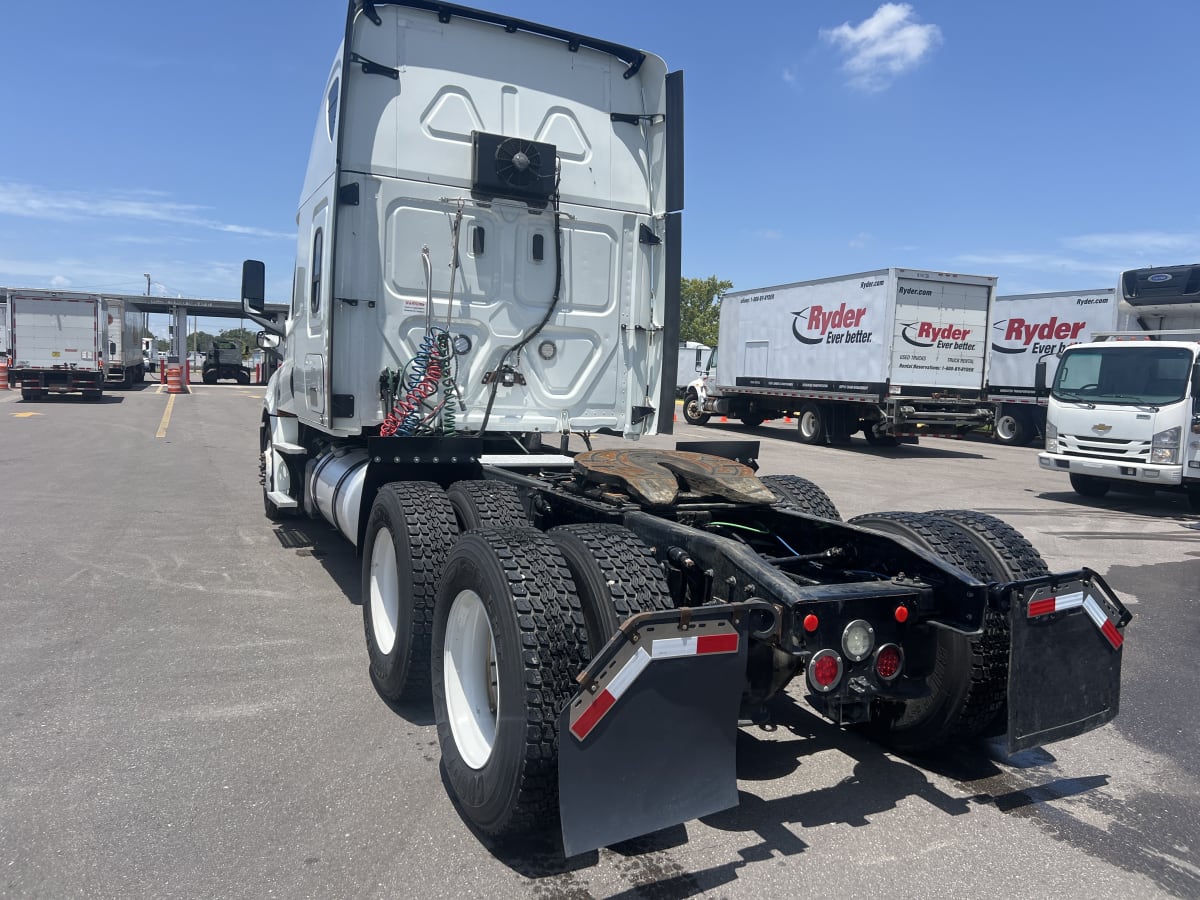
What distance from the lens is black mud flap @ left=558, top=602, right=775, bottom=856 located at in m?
2.62

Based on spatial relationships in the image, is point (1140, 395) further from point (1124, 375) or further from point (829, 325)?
point (829, 325)

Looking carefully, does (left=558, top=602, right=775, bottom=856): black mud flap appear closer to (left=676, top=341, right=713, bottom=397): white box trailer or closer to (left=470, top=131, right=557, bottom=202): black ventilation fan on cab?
(left=470, top=131, right=557, bottom=202): black ventilation fan on cab

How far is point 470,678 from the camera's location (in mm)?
3547

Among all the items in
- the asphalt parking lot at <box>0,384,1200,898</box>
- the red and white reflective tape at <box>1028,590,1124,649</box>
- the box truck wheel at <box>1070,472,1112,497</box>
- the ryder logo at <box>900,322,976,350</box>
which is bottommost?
the asphalt parking lot at <box>0,384,1200,898</box>

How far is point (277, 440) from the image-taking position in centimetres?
820

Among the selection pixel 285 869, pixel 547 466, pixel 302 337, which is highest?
pixel 302 337

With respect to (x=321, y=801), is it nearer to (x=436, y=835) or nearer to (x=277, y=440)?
(x=436, y=835)

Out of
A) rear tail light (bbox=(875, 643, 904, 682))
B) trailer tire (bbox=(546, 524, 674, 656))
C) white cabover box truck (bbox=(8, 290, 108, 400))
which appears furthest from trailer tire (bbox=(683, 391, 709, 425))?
rear tail light (bbox=(875, 643, 904, 682))

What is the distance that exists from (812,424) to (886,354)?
3.45 meters

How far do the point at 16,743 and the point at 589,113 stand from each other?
4.95m

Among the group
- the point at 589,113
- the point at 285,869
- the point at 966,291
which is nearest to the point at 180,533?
the point at 589,113

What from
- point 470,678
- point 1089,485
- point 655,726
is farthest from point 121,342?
point 655,726

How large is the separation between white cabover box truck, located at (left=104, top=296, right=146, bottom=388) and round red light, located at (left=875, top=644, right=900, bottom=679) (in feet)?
101

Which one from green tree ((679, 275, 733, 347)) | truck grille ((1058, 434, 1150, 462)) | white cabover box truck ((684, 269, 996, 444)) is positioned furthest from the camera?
green tree ((679, 275, 733, 347))
